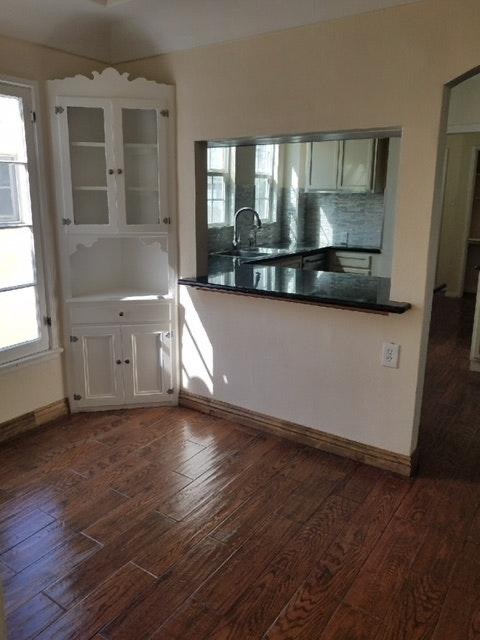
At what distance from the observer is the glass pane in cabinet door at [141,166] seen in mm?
3170

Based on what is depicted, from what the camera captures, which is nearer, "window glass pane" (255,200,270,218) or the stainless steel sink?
the stainless steel sink

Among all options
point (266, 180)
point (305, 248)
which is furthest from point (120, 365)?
point (266, 180)

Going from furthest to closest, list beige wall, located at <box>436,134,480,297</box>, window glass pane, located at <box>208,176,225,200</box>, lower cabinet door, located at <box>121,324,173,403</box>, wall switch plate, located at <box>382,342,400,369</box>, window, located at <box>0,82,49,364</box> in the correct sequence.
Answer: beige wall, located at <box>436,134,480,297</box> < window glass pane, located at <box>208,176,225,200</box> < lower cabinet door, located at <box>121,324,173,403</box> < window, located at <box>0,82,49,364</box> < wall switch plate, located at <box>382,342,400,369</box>

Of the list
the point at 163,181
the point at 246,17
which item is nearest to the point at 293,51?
the point at 246,17

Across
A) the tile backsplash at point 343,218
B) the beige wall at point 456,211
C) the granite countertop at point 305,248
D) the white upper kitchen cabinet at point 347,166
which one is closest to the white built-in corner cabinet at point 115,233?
the granite countertop at point 305,248

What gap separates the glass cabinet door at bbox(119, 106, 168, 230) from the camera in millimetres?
3164

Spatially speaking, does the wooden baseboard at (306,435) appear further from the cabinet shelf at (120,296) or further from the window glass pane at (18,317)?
the window glass pane at (18,317)

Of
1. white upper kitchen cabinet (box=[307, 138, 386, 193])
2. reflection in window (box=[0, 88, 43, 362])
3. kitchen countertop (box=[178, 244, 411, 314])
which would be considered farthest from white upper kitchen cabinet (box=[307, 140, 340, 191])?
reflection in window (box=[0, 88, 43, 362])

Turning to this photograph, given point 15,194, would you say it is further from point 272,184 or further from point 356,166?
point 356,166

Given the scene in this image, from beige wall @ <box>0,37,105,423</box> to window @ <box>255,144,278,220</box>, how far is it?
275 centimetres

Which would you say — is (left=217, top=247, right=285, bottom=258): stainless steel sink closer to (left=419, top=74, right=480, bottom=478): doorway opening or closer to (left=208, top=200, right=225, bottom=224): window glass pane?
(left=208, top=200, right=225, bottom=224): window glass pane

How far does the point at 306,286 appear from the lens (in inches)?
121

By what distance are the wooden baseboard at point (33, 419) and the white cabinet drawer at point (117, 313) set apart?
580 millimetres

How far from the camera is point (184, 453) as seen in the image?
2943mm
